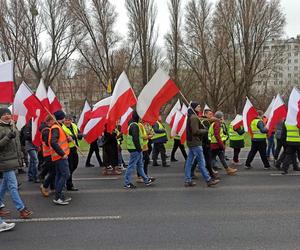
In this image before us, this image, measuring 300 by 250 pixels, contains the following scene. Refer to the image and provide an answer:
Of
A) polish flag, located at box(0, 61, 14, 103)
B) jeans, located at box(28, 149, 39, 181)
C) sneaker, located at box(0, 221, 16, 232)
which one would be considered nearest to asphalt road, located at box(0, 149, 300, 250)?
sneaker, located at box(0, 221, 16, 232)

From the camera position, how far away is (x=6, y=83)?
6898 mm

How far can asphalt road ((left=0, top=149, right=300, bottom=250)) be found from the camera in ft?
16.2

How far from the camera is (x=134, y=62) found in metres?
41.1

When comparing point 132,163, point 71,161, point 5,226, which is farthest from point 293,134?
point 5,226

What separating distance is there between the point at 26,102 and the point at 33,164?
2270 millimetres

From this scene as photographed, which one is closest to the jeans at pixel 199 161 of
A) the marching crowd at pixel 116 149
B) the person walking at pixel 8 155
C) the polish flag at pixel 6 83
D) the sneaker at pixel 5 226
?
the marching crowd at pixel 116 149

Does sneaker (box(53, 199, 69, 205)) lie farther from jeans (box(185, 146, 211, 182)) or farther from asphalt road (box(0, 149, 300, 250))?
jeans (box(185, 146, 211, 182))

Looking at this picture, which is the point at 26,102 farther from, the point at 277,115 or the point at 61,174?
the point at 277,115

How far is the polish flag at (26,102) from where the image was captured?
7.67 m

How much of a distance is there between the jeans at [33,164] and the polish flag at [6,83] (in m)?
2.66

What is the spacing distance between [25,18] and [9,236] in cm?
3183

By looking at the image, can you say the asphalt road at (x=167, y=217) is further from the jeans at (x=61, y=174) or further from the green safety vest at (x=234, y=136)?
the green safety vest at (x=234, y=136)

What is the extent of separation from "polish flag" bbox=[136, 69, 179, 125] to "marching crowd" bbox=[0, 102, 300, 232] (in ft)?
1.20

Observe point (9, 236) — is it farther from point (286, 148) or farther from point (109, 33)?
point (109, 33)
